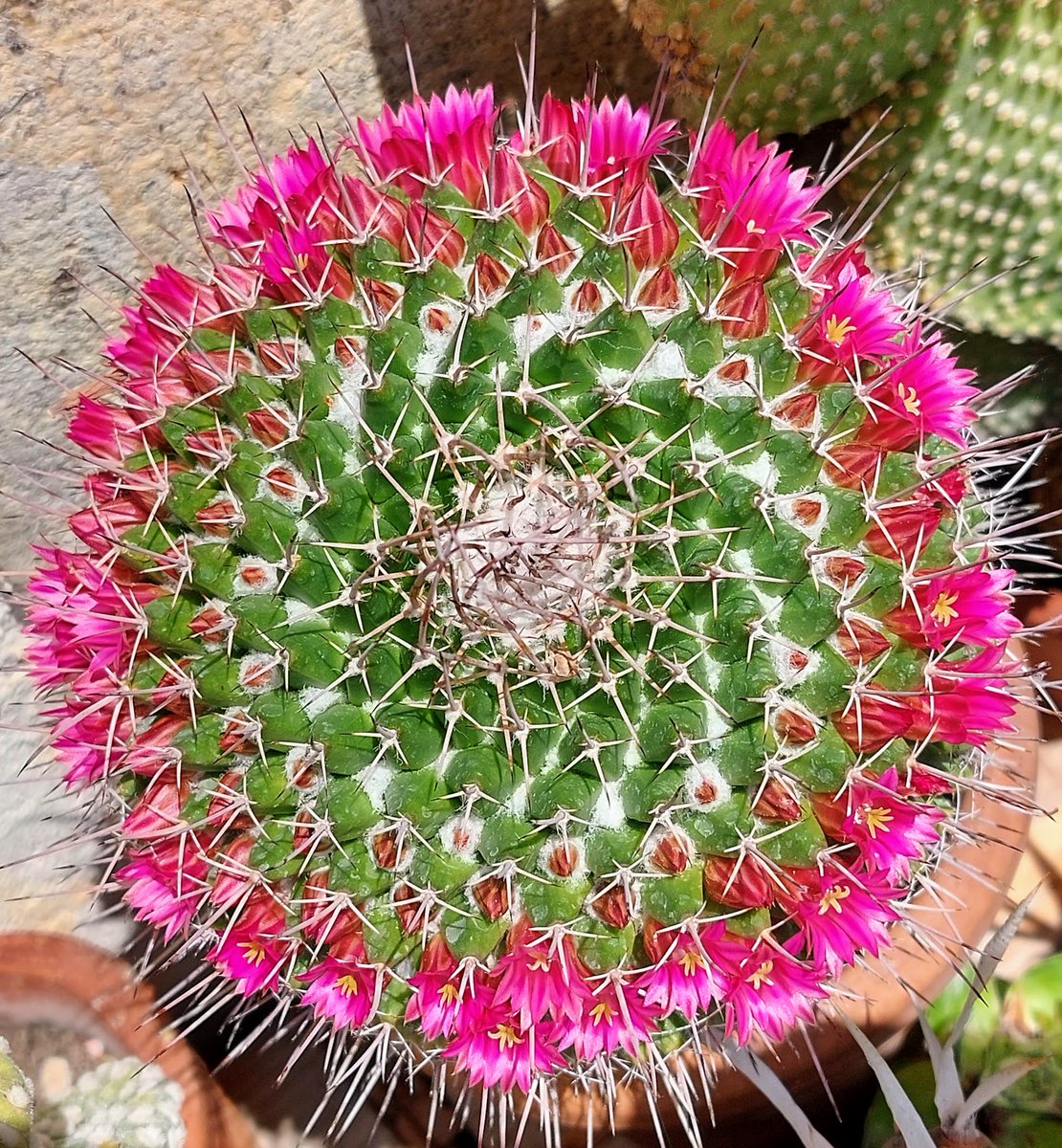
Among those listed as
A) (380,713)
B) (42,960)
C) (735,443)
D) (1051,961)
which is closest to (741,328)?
(735,443)

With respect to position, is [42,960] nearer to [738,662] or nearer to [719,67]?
[738,662]

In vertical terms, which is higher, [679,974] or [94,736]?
[94,736]

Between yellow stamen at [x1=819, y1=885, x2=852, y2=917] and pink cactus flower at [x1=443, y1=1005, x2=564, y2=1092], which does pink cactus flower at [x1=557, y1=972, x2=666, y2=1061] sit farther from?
yellow stamen at [x1=819, y1=885, x2=852, y2=917]

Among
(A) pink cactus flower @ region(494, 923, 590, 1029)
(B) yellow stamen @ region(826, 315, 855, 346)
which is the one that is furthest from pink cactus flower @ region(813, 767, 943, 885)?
(B) yellow stamen @ region(826, 315, 855, 346)

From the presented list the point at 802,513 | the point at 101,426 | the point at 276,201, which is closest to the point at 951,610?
the point at 802,513

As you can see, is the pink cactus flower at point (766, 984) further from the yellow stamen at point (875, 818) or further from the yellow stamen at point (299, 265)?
the yellow stamen at point (299, 265)

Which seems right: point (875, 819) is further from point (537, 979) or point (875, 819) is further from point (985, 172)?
point (985, 172)

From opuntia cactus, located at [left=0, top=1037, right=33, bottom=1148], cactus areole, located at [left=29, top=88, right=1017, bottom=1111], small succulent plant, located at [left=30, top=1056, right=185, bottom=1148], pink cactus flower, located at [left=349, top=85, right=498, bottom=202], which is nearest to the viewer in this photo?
cactus areole, located at [left=29, top=88, right=1017, bottom=1111]
